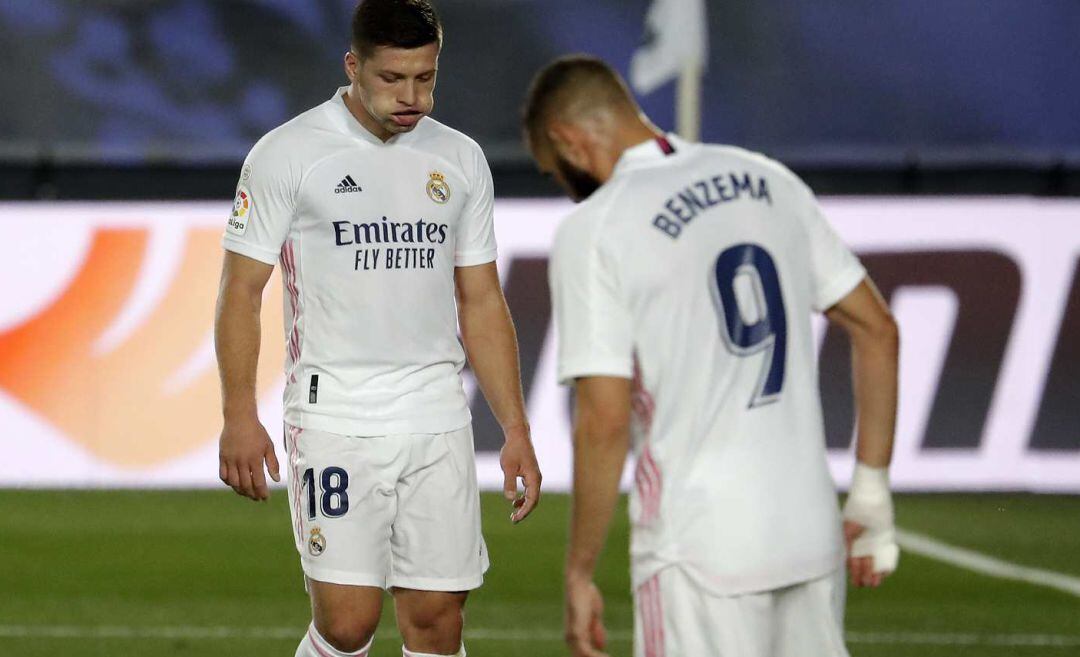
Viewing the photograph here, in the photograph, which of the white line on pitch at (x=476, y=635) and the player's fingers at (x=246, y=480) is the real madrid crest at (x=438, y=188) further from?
the white line on pitch at (x=476, y=635)

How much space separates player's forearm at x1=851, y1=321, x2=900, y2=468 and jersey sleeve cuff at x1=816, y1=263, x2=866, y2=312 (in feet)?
0.23

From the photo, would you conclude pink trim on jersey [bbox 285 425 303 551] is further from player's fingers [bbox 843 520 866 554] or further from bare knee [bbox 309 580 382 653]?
player's fingers [bbox 843 520 866 554]

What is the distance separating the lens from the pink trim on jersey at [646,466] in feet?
9.93

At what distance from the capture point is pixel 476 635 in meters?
6.63

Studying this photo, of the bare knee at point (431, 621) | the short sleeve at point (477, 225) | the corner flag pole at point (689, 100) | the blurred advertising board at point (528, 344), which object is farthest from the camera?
the corner flag pole at point (689, 100)

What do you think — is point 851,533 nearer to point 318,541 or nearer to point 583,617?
point 583,617

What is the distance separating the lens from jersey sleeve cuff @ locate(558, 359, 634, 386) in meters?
2.92

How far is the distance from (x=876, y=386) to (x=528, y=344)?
267 inches

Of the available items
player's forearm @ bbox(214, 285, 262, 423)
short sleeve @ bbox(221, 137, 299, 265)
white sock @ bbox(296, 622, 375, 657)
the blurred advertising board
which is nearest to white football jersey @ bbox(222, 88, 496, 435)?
short sleeve @ bbox(221, 137, 299, 265)

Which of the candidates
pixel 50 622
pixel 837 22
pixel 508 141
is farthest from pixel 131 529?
pixel 837 22

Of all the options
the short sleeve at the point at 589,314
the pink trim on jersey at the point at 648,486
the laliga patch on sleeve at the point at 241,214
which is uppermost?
the short sleeve at the point at 589,314

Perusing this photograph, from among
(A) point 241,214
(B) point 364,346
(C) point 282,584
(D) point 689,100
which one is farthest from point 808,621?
(D) point 689,100

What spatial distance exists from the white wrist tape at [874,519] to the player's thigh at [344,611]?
58.7 inches

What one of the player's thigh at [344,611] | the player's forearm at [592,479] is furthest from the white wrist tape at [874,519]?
the player's thigh at [344,611]
